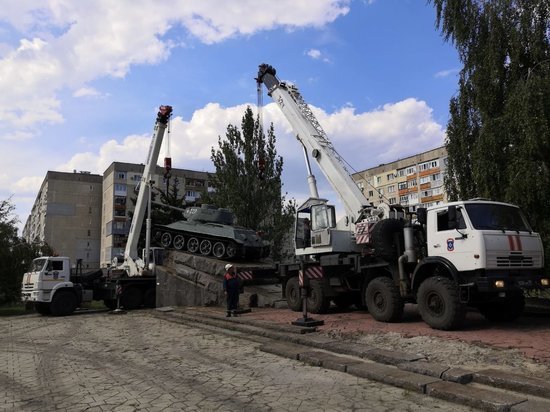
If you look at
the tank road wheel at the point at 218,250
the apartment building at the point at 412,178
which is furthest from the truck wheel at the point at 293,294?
the apartment building at the point at 412,178

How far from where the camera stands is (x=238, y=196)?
25047 mm

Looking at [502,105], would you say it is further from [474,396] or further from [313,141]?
[474,396]

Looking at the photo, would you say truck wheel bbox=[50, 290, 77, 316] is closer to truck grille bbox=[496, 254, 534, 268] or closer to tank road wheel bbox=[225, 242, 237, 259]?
tank road wheel bbox=[225, 242, 237, 259]

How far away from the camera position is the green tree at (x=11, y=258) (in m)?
24.0

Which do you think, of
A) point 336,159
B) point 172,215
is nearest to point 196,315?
point 336,159

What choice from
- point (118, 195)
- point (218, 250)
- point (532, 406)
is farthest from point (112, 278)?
point (118, 195)

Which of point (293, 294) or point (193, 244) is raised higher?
point (193, 244)

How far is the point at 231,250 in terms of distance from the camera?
20.7 m

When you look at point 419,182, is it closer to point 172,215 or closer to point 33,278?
point 172,215

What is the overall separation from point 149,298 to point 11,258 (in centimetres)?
855

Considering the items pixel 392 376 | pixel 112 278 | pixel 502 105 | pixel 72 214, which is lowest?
pixel 392 376

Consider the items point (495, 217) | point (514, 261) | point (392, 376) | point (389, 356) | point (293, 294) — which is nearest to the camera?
point (392, 376)

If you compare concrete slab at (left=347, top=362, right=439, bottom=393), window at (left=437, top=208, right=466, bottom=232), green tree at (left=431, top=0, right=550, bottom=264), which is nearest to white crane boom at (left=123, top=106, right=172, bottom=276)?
green tree at (left=431, top=0, right=550, bottom=264)

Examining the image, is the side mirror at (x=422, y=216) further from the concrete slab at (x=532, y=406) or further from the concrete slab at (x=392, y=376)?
the concrete slab at (x=532, y=406)
